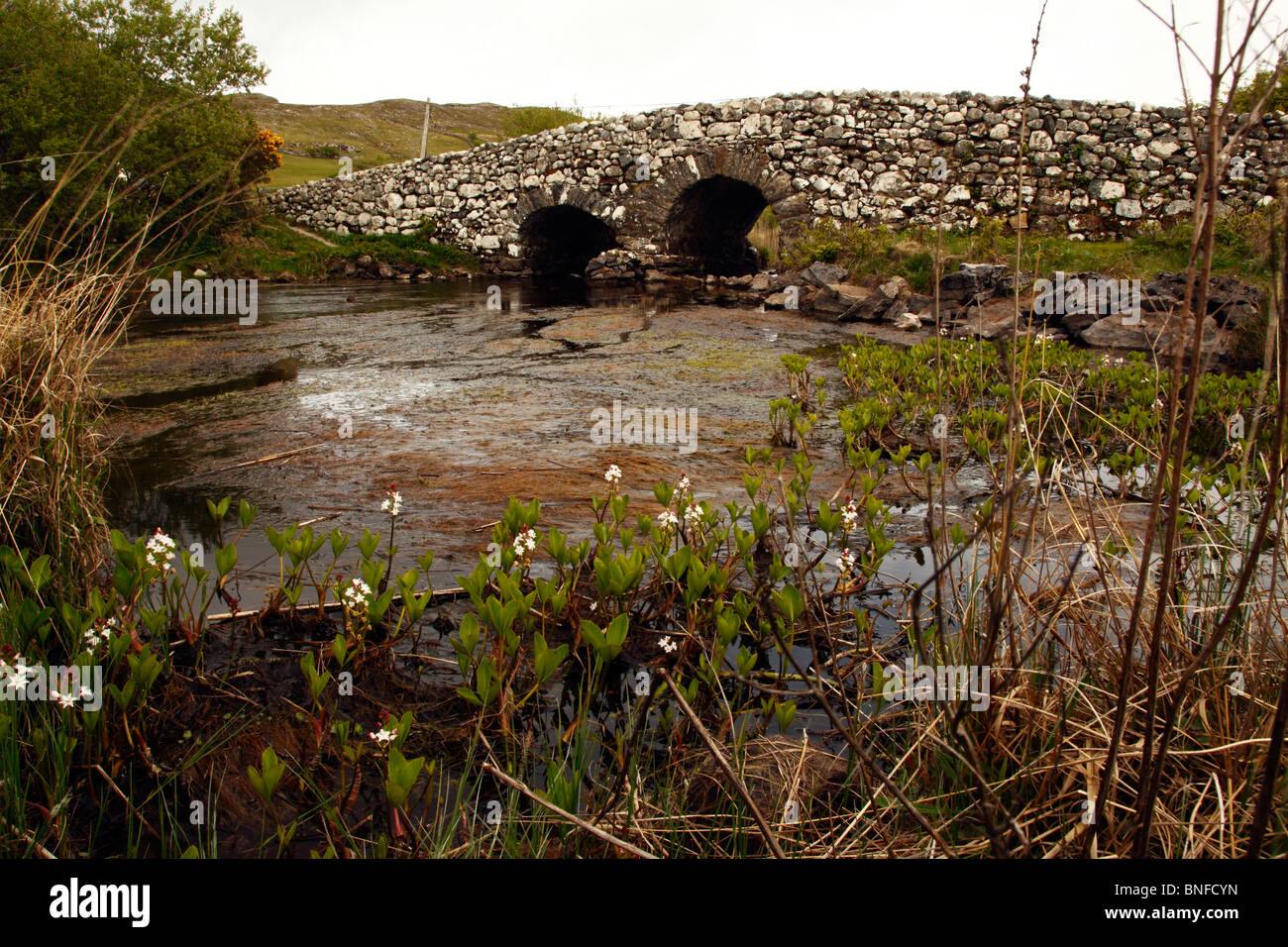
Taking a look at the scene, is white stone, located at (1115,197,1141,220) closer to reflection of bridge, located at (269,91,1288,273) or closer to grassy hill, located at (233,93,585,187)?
reflection of bridge, located at (269,91,1288,273)

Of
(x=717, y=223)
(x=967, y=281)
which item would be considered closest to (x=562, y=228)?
(x=717, y=223)

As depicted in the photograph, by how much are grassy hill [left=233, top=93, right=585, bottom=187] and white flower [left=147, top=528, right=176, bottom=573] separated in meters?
20.8

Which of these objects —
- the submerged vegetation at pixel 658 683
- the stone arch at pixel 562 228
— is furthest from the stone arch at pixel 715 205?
the submerged vegetation at pixel 658 683

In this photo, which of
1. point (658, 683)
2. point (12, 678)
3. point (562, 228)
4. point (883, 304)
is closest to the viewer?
point (658, 683)

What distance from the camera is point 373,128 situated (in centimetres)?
6725

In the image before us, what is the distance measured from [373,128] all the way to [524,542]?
72641 millimetres

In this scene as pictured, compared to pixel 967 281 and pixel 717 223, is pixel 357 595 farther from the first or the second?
pixel 717 223

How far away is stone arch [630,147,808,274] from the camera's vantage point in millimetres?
17547

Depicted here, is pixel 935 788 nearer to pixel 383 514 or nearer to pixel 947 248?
pixel 383 514

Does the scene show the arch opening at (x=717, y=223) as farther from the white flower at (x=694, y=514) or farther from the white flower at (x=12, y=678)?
the white flower at (x=12, y=678)

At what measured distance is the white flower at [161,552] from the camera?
113 inches

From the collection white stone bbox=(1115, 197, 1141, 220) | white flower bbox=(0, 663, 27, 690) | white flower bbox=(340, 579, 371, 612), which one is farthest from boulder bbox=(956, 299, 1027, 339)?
white flower bbox=(0, 663, 27, 690)

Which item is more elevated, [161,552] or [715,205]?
[715,205]
